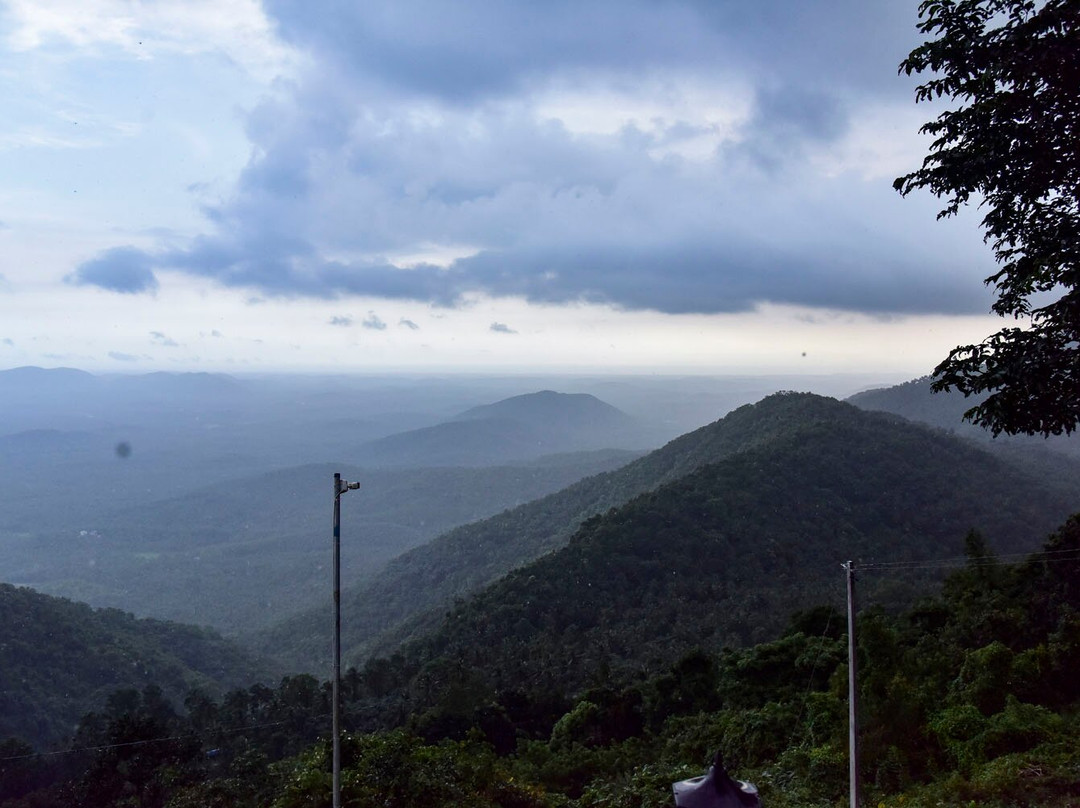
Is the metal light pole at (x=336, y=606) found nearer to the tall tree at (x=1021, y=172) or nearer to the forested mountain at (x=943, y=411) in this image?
the tall tree at (x=1021, y=172)

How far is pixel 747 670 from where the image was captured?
21.7m

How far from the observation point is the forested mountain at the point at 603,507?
50594mm

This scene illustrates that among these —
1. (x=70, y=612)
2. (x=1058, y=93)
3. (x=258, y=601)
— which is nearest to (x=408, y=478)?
(x=258, y=601)

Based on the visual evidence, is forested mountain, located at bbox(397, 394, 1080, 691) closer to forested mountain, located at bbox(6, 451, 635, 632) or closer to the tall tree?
the tall tree

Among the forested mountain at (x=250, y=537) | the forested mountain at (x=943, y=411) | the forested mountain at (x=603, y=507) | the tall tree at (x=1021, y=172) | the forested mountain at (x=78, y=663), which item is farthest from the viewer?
the forested mountain at (x=250, y=537)

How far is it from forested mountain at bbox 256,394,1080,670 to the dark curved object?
126 feet

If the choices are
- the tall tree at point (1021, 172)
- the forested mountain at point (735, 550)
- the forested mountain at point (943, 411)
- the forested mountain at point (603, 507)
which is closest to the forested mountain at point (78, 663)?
the forested mountain at point (603, 507)

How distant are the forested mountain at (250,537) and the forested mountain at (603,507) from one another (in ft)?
Result: 70.0

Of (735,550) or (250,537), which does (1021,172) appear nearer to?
(735,550)

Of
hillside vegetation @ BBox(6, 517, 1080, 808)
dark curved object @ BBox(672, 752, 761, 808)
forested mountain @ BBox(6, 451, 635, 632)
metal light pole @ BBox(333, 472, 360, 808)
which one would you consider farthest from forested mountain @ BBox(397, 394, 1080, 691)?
forested mountain @ BBox(6, 451, 635, 632)

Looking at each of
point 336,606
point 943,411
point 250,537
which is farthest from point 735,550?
point 250,537

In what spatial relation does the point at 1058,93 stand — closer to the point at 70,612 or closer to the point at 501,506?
the point at 70,612

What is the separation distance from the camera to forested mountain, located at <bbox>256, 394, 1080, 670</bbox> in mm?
50594

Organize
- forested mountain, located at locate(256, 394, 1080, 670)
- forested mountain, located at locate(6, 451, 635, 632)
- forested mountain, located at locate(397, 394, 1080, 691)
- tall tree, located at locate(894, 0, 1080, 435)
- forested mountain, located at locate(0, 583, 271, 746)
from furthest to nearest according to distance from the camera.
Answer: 1. forested mountain, located at locate(6, 451, 635, 632)
2. forested mountain, located at locate(256, 394, 1080, 670)
3. forested mountain, located at locate(0, 583, 271, 746)
4. forested mountain, located at locate(397, 394, 1080, 691)
5. tall tree, located at locate(894, 0, 1080, 435)
